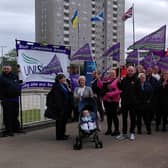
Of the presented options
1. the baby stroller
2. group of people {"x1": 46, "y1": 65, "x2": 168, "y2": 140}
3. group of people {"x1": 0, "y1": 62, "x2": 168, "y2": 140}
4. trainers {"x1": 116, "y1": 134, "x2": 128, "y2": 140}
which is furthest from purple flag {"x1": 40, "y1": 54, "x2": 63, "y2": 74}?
trainers {"x1": 116, "y1": 134, "x2": 128, "y2": 140}

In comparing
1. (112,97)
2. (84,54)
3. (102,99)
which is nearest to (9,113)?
(102,99)

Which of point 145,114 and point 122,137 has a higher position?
point 145,114

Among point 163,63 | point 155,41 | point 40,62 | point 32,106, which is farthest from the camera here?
point 155,41

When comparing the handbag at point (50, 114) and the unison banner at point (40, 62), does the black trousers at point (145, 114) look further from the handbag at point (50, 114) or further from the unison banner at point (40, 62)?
the unison banner at point (40, 62)

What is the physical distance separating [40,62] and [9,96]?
142cm

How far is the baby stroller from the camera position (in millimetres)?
9016

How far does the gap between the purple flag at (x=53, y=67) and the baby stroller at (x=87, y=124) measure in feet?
7.78

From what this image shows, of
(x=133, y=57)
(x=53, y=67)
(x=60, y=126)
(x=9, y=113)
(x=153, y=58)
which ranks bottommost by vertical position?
(x=60, y=126)

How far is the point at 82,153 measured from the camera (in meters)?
8.43

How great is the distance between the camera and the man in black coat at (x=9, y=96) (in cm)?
1045

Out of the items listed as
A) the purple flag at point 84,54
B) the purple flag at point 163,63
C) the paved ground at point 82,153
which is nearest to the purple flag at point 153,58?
the purple flag at point 163,63

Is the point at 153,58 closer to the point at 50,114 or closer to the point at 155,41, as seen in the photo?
the point at 155,41

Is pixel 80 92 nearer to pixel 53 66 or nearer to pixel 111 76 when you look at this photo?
pixel 111 76

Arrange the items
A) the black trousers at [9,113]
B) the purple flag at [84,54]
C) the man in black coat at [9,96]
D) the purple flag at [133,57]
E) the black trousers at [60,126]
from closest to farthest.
A: 1. the black trousers at [60,126]
2. the man in black coat at [9,96]
3. the black trousers at [9,113]
4. the purple flag at [84,54]
5. the purple flag at [133,57]
